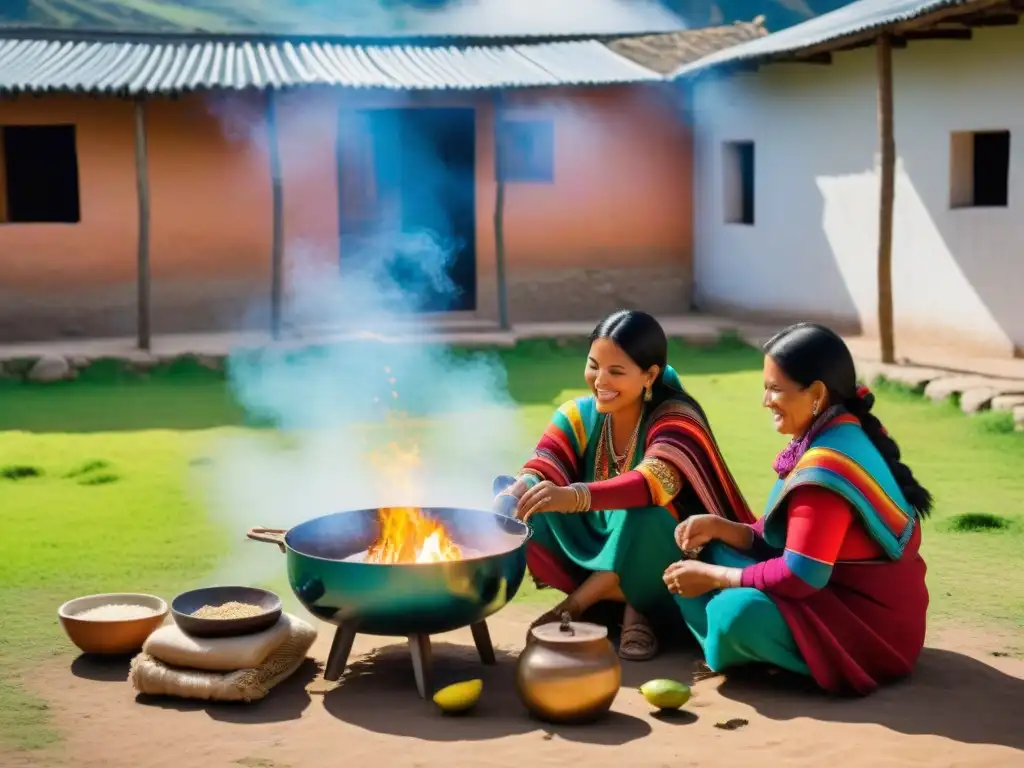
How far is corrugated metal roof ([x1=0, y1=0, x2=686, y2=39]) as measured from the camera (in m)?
31.5

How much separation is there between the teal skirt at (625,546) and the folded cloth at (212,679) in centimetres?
102

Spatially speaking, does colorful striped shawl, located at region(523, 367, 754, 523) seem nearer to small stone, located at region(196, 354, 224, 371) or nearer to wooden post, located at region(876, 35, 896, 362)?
wooden post, located at region(876, 35, 896, 362)

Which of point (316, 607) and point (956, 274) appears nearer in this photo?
point (316, 607)

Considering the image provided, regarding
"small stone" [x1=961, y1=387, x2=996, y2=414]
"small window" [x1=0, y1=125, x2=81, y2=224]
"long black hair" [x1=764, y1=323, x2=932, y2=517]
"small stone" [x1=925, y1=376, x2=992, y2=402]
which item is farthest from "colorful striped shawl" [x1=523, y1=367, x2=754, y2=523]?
"small window" [x1=0, y1=125, x2=81, y2=224]

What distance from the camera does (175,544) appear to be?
6.57m

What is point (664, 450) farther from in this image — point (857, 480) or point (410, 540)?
point (410, 540)

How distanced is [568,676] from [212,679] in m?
1.15

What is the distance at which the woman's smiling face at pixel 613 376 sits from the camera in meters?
4.73

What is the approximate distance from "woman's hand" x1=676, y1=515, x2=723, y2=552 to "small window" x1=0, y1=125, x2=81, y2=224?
13391 mm

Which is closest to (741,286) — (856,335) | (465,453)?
(856,335)

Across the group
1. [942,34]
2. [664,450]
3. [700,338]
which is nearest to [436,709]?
[664,450]

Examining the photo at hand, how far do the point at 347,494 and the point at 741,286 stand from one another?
879 cm

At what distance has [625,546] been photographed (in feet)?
15.7

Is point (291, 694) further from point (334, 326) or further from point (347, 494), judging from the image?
point (334, 326)
